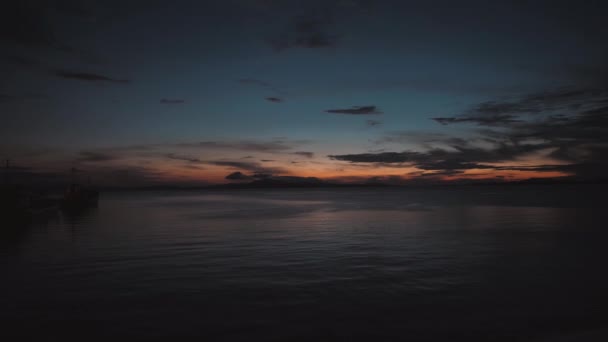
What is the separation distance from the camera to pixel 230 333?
11.3 meters

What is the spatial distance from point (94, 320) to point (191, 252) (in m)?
13.8

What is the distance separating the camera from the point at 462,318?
486 inches

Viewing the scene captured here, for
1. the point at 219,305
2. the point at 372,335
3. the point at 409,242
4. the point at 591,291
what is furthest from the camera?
the point at 409,242

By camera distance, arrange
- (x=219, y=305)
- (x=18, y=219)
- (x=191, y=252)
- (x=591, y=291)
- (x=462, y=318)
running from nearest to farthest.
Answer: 1. (x=462, y=318)
2. (x=219, y=305)
3. (x=591, y=291)
4. (x=191, y=252)
5. (x=18, y=219)

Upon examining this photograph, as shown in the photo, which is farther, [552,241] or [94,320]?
[552,241]

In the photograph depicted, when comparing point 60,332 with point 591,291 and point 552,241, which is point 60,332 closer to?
point 591,291

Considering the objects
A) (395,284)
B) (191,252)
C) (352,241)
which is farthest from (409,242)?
(191,252)

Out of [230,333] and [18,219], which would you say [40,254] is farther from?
[18,219]

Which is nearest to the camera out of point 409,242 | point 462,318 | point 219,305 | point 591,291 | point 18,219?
point 462,318

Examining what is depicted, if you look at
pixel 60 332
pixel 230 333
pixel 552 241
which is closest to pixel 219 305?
pixel 230 333

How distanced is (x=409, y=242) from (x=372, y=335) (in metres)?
19.6

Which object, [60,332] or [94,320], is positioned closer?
[60,332]

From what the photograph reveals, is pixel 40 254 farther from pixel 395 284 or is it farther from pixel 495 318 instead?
pixel 495 318

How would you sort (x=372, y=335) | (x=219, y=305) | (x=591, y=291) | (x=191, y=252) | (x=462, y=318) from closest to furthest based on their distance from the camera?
(x=372, y=335) → (x=462, y=318) → (x=219, y=305) → (x=591, y=291) → (x=191, y=252)
